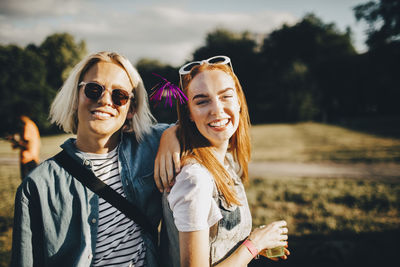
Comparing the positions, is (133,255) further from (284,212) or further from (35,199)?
(284,212)

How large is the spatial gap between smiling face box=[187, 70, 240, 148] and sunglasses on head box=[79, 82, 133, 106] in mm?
548

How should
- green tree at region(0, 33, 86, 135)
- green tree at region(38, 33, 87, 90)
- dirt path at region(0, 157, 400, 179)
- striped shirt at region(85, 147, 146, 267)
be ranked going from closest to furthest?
striped shirt at region(85, 147, 146, 267) < green tree at region(38, 33, 87, 90) < green tree at region(0, 33, 86, 135) < dirt path at region(0, 157, 400, 179)

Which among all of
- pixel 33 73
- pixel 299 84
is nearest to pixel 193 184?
pixel 33 73

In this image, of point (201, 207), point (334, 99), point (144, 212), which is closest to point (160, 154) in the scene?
point (144, 212)

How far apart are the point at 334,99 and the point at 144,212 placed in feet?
120

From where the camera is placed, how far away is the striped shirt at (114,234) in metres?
1.76

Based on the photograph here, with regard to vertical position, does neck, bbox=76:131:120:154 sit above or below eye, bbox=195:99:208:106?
below

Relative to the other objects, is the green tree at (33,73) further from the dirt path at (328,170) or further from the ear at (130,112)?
the dirt path at (328,170)

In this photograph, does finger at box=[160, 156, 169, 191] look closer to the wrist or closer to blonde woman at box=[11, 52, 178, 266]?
blonde woman at box=[11, 52, 178, 266]

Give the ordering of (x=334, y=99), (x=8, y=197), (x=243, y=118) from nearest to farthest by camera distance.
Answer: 1. (x=243, y=118)
2. (x=8, y=197)
3. (x=334, y=99)

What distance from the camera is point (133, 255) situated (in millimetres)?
1812

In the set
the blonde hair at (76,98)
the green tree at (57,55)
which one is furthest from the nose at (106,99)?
the green tree at (57,55)

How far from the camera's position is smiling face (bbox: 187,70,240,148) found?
1788 millimetres

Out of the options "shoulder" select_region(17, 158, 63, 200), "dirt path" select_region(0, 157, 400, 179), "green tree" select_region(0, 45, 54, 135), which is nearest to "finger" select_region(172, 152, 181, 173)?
"shoulder" select_region(17, 158, 63, 200)
